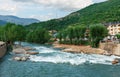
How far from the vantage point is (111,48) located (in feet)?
296

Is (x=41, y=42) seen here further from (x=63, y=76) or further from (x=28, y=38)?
(x=63, y=76)

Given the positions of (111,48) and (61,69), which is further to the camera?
(111,48)

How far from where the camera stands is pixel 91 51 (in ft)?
306

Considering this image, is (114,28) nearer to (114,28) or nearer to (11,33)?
(114,28)

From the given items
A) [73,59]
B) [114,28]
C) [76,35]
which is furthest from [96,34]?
[114,28]

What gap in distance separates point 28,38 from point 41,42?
10892mm

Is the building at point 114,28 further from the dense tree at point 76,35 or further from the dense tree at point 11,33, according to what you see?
the dense tree at point 11,33

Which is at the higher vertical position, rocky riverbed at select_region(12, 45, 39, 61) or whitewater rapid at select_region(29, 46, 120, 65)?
rocky riverbed at select_region(12, 45, 39, 61)

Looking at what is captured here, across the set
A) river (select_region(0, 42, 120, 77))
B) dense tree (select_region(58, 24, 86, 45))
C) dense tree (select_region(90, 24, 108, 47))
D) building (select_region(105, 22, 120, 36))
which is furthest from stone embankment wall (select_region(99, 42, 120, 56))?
building (select_region(105, 22, 120, 36))

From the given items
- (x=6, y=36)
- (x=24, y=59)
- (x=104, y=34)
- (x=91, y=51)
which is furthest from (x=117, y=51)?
(x=6, y=36)

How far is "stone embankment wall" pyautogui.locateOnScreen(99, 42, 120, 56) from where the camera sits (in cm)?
8488

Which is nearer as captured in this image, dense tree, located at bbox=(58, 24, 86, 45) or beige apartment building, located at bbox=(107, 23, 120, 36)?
dense tree, located at bbox=(58, 24, 86, 45)

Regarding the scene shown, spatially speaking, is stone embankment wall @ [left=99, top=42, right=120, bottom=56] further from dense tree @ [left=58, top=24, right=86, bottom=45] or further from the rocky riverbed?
dense tree @ [left=58, top=24, right=86, bottom=45]

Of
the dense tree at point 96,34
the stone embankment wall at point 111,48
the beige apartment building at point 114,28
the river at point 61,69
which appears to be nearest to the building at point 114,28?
the beige apartment building at point 114,28
